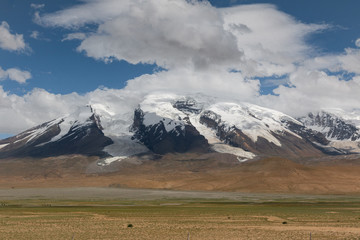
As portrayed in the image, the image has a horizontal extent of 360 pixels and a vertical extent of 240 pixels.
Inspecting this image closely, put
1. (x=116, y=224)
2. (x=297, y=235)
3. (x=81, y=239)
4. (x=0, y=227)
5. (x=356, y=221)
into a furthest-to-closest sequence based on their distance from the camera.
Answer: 1. (x=356, y=221)
2. (x=116, y=224)
3. (x=0, y=227)
4. (x=297, y=235)
5. (x=81, y=239)

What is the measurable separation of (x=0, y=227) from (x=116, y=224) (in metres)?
14.3

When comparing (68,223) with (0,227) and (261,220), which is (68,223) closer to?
(0,227)

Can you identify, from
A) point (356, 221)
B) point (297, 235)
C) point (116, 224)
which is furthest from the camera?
point (356, 221)

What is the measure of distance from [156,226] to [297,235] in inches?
713

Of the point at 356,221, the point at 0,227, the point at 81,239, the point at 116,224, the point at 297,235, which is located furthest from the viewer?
the point at 356,221

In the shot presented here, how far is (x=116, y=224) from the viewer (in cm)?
6044

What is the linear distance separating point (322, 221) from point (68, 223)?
116ft

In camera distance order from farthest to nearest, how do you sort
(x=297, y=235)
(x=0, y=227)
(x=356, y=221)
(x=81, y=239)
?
1. (x=356, y=221)
2. (x=0, y=227)
3. (x=297, y=235)
4. (x=81, y=239)

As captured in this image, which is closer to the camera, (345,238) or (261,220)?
(345,238)

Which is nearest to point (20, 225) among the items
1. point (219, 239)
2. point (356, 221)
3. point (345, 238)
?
point (219, 239)

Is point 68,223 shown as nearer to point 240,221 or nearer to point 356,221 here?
point 240,221

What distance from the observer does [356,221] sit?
211 ft

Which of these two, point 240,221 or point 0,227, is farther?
point 240,221

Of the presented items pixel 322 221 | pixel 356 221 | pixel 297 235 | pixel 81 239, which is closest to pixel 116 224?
pixel 81 239
